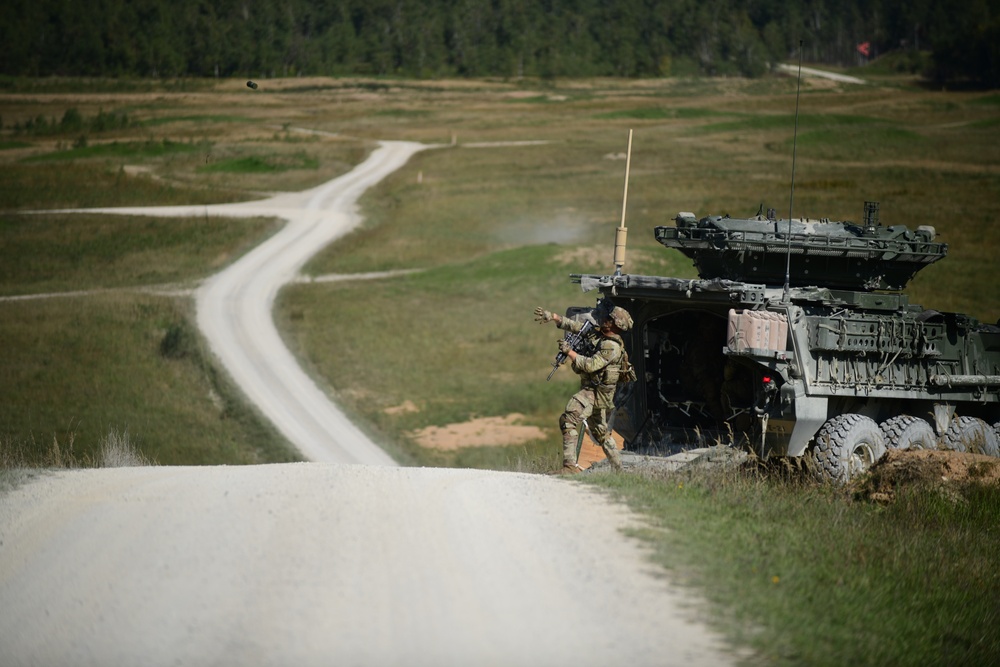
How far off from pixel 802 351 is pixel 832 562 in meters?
4.34

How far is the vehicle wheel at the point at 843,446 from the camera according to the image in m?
14.4

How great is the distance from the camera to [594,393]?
14117mm

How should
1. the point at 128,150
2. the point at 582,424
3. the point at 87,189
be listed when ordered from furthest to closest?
the point at 128,150
the point at 87,189
the point at 582,424

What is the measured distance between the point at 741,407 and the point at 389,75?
102917mm

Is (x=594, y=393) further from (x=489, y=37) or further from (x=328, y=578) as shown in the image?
(x=489, y=37)

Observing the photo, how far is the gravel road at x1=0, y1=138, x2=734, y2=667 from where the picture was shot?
7.66m

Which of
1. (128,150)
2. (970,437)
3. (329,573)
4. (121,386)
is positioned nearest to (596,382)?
(970,437)

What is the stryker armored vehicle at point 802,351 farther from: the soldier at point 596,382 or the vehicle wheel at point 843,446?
the soldier at point 596,382

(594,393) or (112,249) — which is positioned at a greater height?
(594,393)

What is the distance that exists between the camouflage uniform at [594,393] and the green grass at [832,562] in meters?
1.04

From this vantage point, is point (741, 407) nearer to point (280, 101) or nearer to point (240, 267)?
point (240, 267)

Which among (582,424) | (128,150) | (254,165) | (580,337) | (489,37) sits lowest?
(582,424)

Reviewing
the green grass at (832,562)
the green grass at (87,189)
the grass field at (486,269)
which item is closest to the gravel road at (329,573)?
the green grass at (832,562)

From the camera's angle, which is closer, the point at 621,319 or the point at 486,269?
the point at 621,319
